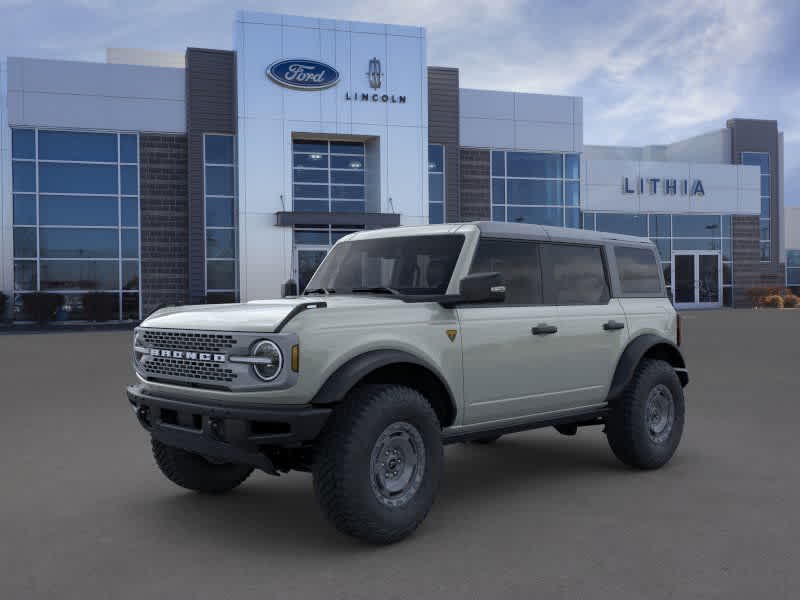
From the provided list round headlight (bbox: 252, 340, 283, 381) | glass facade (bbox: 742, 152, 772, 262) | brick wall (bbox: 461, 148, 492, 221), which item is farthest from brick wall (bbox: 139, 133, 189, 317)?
glass facade (bbox: 742, 152, 772, 262)

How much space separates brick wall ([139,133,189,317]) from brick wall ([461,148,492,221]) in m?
11.7

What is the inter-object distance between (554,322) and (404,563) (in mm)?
2338

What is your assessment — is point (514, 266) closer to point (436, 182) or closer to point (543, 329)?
point (543, 329)

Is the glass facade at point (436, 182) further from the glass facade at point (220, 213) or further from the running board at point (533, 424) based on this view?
the running board at point (533, 424)

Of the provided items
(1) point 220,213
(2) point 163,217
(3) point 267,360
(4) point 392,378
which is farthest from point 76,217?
(3) point 267,360

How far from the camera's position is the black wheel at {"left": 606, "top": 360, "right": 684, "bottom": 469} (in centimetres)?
647

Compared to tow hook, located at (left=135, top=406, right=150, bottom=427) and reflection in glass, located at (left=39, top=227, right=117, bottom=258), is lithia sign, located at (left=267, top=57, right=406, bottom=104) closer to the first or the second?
reflection in glass, located at (left=39, top=227, right=117, bottom=258)

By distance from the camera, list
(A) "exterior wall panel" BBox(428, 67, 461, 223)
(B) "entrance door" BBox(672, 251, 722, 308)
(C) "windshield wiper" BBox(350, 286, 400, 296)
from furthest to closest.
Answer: (B) "entrance door" BBox(672, 251, 722, 308) → (A) "exterior wall panel" BBox(428, 67, 461, 223) → (C) "windshield wiper" BBox(350, 286, 400, 296)

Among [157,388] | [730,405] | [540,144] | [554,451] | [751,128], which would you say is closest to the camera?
[157,388]

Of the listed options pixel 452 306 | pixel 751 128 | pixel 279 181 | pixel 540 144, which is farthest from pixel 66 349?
pixel 751 128

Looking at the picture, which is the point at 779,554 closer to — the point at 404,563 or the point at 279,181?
the point at 404,563

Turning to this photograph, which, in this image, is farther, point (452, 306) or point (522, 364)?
point (522, 364)

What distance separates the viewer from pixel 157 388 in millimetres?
5191

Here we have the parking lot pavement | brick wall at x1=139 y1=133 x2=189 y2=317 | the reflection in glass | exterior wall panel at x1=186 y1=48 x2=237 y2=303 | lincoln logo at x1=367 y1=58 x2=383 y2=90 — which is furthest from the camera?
lincoln logo at x1=367 y1=58 x2=383 y2=90
